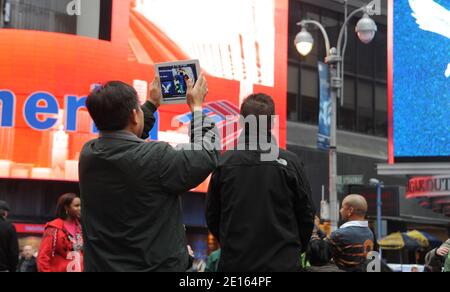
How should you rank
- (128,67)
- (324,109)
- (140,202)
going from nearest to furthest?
(140,202) < (324,109) < (128,67)

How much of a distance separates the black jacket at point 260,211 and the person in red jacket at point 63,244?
3.24m

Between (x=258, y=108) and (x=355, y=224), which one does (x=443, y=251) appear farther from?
(x=258, y=108)

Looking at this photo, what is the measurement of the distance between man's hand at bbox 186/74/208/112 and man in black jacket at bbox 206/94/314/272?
0.54 metres

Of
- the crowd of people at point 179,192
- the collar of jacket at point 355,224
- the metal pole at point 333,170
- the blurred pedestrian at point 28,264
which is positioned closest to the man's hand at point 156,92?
the crowd of people at point 179,192

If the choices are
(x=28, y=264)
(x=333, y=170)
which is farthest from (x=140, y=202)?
(x=333, y=170)

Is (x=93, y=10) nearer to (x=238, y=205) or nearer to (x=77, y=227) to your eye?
(x=77, y=227)

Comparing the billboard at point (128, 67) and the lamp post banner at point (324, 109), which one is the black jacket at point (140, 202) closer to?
the lamp post banner at point (324, 109)

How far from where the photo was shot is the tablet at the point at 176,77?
14.3 ft

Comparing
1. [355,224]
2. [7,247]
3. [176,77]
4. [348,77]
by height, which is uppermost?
[348,77]

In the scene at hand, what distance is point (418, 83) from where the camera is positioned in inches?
1058

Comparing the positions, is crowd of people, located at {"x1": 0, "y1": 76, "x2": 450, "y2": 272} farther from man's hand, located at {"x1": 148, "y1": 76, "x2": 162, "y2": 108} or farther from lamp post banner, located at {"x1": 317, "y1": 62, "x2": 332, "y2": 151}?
lamp post banner, located at {"x1": 317, "y1": 62, "x2": 332, "y2": 151}

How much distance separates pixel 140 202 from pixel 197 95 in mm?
706

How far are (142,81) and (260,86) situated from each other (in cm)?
418

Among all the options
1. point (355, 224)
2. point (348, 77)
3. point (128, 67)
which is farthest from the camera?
point (348, 77)
